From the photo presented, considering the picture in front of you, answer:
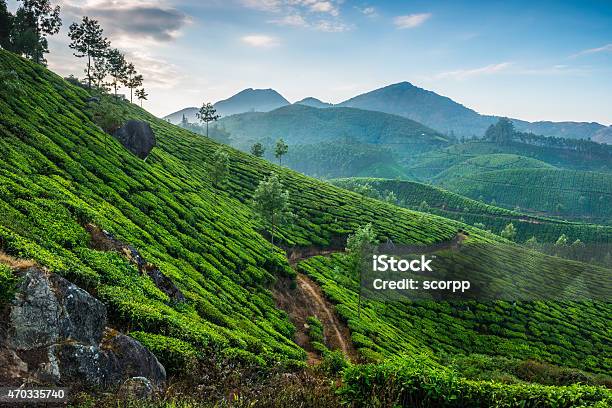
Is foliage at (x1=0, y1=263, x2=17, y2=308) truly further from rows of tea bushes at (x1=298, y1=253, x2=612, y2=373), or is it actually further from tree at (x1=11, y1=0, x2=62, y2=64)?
tree at (x1=11, y1=0, x2=62, y2=64)

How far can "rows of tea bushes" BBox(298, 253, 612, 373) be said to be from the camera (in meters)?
43.5

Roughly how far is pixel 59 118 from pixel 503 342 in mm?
68976

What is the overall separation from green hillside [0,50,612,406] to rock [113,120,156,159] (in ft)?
11.7

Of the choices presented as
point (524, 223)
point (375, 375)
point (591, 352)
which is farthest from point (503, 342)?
point (524, 223)

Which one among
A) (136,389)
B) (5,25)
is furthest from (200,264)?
(5,25)

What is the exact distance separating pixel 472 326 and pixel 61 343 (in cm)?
5519

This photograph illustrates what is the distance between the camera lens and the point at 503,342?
51.4 metres

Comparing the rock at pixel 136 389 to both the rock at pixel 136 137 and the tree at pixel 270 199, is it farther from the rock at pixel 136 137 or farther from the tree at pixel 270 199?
the rock at pixel 136 137

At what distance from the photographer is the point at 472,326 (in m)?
54.2

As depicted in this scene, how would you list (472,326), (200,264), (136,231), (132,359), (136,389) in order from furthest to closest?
(472,326) → (200,264) → (136,231) → (132,359) → (136,389)

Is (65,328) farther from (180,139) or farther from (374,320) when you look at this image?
(180,139)

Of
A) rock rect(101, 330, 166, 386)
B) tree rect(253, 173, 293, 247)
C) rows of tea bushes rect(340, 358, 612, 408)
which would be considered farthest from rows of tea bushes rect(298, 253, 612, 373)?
rock rect(101, 330, 166, 386)

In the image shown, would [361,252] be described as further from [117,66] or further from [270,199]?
[117,66]

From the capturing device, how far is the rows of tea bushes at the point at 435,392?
1159 cm
